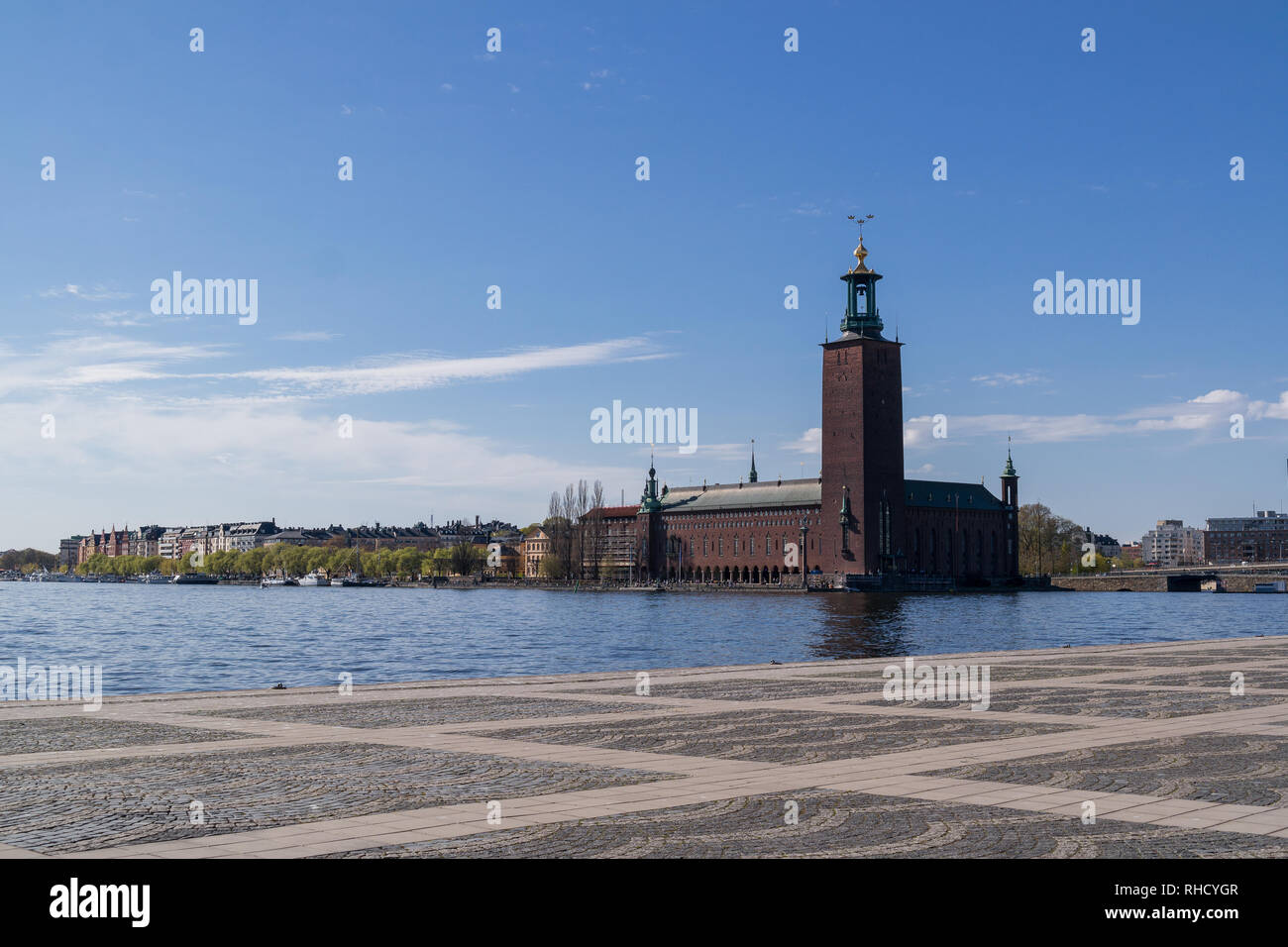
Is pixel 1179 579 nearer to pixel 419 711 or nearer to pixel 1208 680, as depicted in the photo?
pixel 1208 680

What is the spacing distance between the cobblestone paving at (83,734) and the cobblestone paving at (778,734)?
3.69 m

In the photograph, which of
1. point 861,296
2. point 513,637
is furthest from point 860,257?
point 513,637

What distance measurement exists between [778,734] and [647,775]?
372 cm

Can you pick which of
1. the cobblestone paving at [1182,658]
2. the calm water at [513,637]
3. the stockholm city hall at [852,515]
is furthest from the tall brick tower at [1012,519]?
the cobblestone paving at [1182,658]

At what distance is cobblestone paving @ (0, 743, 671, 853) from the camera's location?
9406 millimetres

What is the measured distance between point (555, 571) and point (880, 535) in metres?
47.6

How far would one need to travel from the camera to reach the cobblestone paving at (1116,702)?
59.4 feet

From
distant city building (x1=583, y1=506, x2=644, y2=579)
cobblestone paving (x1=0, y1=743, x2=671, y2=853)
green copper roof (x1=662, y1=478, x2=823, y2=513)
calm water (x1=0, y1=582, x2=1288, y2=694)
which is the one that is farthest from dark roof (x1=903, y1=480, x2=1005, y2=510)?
cobblestone paving (x1=0, y1=743, x2=671, y2=853)

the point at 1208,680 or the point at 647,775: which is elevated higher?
the point at 647,775

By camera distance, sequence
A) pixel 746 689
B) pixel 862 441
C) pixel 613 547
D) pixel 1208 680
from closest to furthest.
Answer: pixel 746 689
pixel 1208 680
pixel 862 441
pixel 613 547

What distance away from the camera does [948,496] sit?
586 ft

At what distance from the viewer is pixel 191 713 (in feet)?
59.4
